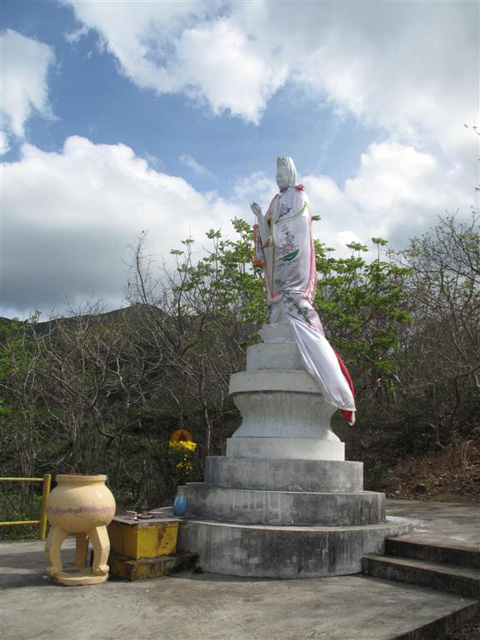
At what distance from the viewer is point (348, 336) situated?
15125 millimetres

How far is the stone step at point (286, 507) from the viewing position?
595 cm

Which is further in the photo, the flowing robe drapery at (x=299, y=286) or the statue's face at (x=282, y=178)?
the statue's face at (x=282, y=178)

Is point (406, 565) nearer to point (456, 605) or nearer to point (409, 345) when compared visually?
point (456, 605)

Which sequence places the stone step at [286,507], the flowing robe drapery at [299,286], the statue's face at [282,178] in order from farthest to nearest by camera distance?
the statue's face at [282,178], the flowing robe drapery at [299,286], the stone step at [286,507]

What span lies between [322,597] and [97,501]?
82.9 inches

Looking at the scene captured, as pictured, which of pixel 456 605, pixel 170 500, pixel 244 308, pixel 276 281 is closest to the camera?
pixel 456 605

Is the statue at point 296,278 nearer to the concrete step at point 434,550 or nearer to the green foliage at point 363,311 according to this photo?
the concrete step at point 434,550

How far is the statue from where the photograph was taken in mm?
6812

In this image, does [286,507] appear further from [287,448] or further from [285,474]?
[287,448]

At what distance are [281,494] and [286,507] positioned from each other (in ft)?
0.44

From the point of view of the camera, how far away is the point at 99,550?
17.4 ft

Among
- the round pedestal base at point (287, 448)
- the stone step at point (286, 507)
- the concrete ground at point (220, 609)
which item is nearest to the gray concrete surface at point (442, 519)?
the concrete ground at point (220, 609)

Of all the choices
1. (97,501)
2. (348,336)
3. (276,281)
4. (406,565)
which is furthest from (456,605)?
(348,336)

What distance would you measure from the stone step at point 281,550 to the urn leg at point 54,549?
135 cm
